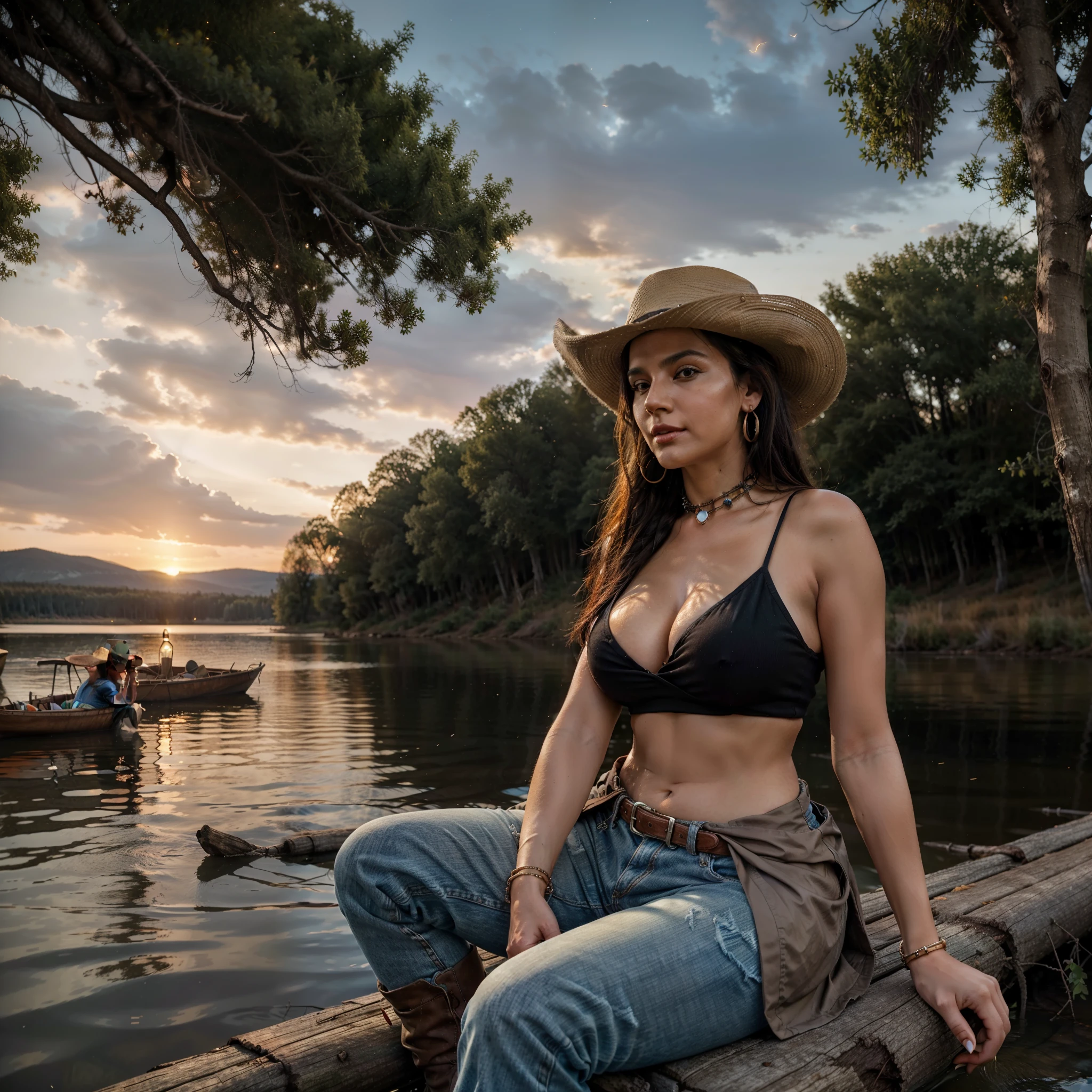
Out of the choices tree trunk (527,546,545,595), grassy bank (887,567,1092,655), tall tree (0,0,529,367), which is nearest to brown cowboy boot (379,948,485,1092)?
tall tree (0,0,529,367)

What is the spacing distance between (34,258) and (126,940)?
32.1ft

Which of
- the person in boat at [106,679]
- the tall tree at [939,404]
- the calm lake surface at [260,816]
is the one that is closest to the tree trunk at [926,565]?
the tall tree at [939,404]

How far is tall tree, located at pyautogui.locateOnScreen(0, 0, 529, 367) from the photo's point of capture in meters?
7.17

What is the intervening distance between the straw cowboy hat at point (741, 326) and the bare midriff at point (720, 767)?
3.24 feet

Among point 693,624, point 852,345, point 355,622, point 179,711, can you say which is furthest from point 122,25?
point 355,622

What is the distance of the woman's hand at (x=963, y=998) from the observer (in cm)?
189

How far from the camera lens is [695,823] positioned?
6.61 ft

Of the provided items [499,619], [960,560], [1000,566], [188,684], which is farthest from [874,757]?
[499,619]

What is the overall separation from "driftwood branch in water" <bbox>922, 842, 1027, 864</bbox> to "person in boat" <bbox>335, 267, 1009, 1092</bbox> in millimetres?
2221

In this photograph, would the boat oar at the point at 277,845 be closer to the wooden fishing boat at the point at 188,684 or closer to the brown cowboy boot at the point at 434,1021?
the brown cowboy boot at the point at 434,1021

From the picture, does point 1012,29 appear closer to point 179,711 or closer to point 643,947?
point 643,947

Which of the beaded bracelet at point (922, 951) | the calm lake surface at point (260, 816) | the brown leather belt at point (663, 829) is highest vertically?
the brown leather belt at point (663, 829)

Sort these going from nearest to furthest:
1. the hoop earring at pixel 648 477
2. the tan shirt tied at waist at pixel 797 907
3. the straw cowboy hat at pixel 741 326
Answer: the tan shirt tied at waist at pixel 797 907 < the straw cowboy hat at pixel 741 326 < the hoop earring at pixel 648 477

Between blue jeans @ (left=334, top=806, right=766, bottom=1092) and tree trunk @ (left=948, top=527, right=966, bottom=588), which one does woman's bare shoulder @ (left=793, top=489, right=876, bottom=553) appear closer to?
blue jeans @ (left=334, top=806, right=766, bottom=1092)
